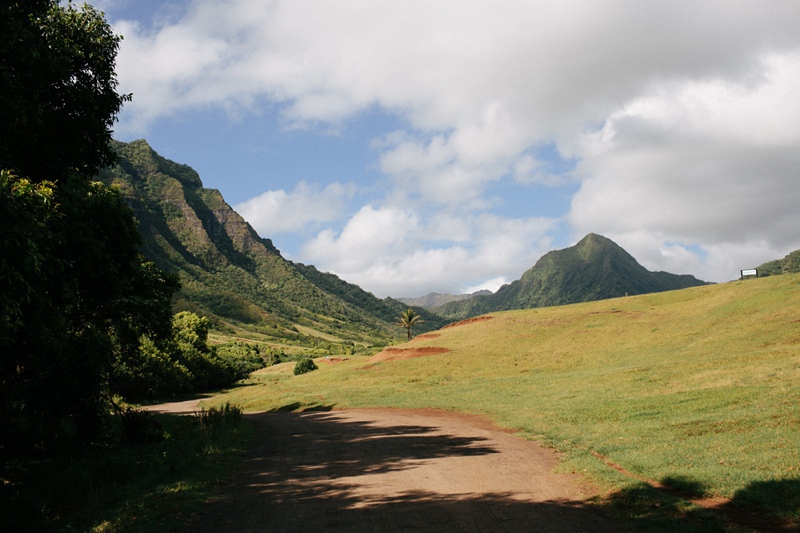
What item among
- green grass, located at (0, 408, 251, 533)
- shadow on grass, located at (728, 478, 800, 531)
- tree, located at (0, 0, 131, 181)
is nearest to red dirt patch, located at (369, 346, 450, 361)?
green grass, located at (0, 408, 251, 533)

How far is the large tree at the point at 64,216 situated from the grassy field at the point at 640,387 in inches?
584

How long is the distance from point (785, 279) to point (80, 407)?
5932cm

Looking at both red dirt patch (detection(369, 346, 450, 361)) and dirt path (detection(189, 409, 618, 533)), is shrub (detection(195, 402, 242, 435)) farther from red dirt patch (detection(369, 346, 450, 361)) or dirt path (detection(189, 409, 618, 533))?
red dirt patch (detection(369, 346, 450, 361))

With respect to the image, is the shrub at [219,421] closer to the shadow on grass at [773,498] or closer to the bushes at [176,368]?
the bushes at [176,368]

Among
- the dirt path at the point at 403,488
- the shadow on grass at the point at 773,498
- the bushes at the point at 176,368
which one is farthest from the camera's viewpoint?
the bushes at the point at 176,368

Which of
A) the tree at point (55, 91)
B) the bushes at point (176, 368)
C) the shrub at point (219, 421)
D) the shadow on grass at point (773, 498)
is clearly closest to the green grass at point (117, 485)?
the shrub at point (219, 421)

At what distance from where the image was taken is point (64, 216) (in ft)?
40.2

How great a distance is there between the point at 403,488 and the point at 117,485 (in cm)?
789

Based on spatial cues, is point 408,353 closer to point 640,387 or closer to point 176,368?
point 176,368

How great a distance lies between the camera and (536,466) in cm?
1286

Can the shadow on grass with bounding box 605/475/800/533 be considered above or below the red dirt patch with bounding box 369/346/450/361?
below

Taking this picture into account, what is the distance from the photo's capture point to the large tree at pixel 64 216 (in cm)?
1088

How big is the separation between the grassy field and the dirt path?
139 cm

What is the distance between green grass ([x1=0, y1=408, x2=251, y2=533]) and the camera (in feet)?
31.1
